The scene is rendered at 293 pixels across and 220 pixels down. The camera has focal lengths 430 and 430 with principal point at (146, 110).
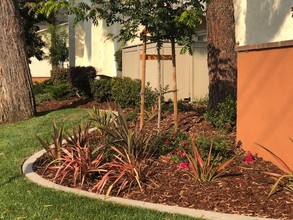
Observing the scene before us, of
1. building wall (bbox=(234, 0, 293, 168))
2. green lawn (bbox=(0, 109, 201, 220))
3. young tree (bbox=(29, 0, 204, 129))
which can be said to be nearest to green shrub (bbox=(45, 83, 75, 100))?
green lawn (bbox=(0, 109, 201, 220))

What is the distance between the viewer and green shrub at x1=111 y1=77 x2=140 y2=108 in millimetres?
11195

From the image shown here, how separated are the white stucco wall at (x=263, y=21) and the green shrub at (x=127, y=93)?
3298 mm

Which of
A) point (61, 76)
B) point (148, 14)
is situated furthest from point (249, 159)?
point (61, 76)

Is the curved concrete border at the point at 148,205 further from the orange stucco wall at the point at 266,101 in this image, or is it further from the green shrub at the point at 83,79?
the green shrub at the point at 83,79

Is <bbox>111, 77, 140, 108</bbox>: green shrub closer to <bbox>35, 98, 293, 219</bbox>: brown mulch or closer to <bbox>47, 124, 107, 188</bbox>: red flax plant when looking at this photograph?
<bbox>47, 124, 107, 188</bbox>: red flax plant

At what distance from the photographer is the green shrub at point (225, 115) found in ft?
24.8

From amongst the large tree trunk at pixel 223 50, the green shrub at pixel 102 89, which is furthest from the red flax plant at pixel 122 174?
the green shrub at pixel 102 89

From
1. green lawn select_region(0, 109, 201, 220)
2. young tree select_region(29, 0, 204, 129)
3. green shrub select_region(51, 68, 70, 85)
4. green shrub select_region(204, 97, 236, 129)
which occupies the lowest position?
green lawn select_region(0, 109, 201, 220)

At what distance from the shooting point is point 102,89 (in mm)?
13641

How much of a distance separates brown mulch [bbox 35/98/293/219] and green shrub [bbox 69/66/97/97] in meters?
9.68

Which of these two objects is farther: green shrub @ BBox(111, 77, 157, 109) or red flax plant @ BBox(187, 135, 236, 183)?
green shrub @ BBox(111, 77, 157, 109)

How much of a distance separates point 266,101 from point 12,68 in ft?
24.1

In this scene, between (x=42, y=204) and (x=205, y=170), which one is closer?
(x=42, y=204)

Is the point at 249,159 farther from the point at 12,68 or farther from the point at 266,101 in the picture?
the point at 12,68
